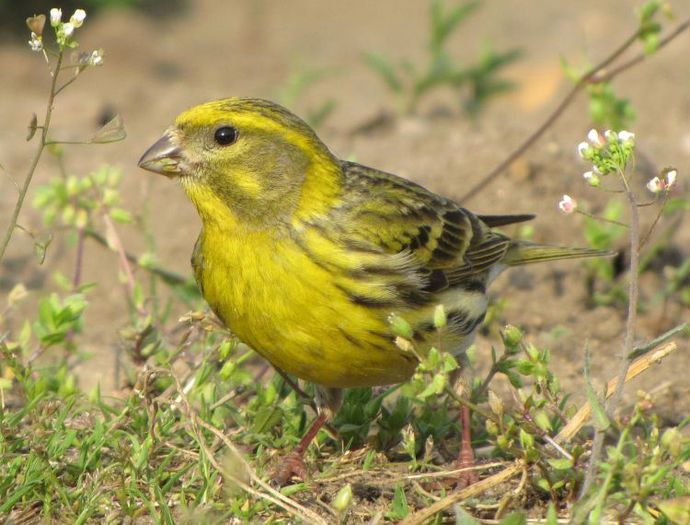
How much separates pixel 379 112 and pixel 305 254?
4.63 meters

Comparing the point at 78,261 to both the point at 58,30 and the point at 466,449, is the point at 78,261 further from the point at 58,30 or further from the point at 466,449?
the point at 466,449

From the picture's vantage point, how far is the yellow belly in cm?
391

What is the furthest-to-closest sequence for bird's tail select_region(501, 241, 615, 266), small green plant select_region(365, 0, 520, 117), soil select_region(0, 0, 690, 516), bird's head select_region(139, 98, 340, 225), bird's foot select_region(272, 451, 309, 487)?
small green plant select_region(365, 0, 520, 117), soil select_region(0, 0, 690, 516), bird's tail select_region(501, 241, 615, 266), bird's head select_region(139, 98, 340, 225), bird's foot select_region(272, 451, 309, 487)

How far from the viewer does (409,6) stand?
12234 mm

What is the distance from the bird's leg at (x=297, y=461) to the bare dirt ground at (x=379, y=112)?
1331mm

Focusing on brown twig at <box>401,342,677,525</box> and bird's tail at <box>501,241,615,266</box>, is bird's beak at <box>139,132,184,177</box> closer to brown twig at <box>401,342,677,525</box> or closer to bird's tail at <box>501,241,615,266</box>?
brown twig at <box>401,342,677,525</box>

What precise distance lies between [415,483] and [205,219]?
1.19 m

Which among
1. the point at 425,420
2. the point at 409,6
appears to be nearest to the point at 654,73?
the point at 409,6

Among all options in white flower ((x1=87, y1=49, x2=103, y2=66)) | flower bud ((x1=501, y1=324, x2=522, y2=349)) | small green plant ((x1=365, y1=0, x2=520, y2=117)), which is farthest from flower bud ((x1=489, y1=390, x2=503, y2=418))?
small green plant ((x1=365, y1=0, x2=520, y2=117))

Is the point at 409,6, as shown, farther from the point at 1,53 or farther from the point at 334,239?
the point at 334,239

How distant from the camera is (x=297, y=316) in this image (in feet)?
12.8

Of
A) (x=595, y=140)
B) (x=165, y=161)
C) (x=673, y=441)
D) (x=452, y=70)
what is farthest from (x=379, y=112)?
(x=673, y=441)

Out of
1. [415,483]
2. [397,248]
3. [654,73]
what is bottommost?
[415,483]

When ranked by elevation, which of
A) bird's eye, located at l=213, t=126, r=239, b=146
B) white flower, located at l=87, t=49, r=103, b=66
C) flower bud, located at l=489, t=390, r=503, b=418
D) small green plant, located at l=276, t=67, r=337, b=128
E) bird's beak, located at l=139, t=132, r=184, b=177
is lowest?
flower bud, located at l=489, t=390, r=503, b=418
